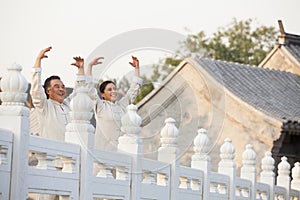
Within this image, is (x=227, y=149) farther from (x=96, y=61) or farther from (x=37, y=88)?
(x=37, y=88)

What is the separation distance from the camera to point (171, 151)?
1070cm

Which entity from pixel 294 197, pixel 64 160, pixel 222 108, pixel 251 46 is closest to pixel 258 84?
pixel 222 108

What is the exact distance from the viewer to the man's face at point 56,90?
9.41 meters

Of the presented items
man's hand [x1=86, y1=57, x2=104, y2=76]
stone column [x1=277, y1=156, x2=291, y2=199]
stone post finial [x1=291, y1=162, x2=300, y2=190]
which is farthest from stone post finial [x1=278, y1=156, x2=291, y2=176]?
man's hand [x1=86, y1=57, x2=104, y2=76]

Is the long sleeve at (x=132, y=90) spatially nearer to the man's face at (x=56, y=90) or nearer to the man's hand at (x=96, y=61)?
the man's hand at (x=96, y=61)

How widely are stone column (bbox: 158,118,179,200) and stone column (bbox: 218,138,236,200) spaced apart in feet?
6.17

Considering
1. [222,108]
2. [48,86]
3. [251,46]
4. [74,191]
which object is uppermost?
[251,46]

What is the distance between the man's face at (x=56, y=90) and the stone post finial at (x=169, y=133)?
1.46 meters

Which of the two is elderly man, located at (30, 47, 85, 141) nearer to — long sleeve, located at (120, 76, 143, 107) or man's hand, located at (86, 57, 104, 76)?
man's hand, located at (86, 57, 104, 76)

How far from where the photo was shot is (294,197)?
15539mm

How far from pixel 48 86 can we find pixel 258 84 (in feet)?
34.0

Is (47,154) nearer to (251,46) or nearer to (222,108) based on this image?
(222,108)

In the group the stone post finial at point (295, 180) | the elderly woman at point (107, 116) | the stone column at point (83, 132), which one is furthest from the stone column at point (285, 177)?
the stone column at point (83, 132)

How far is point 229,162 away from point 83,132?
437 centimetres
